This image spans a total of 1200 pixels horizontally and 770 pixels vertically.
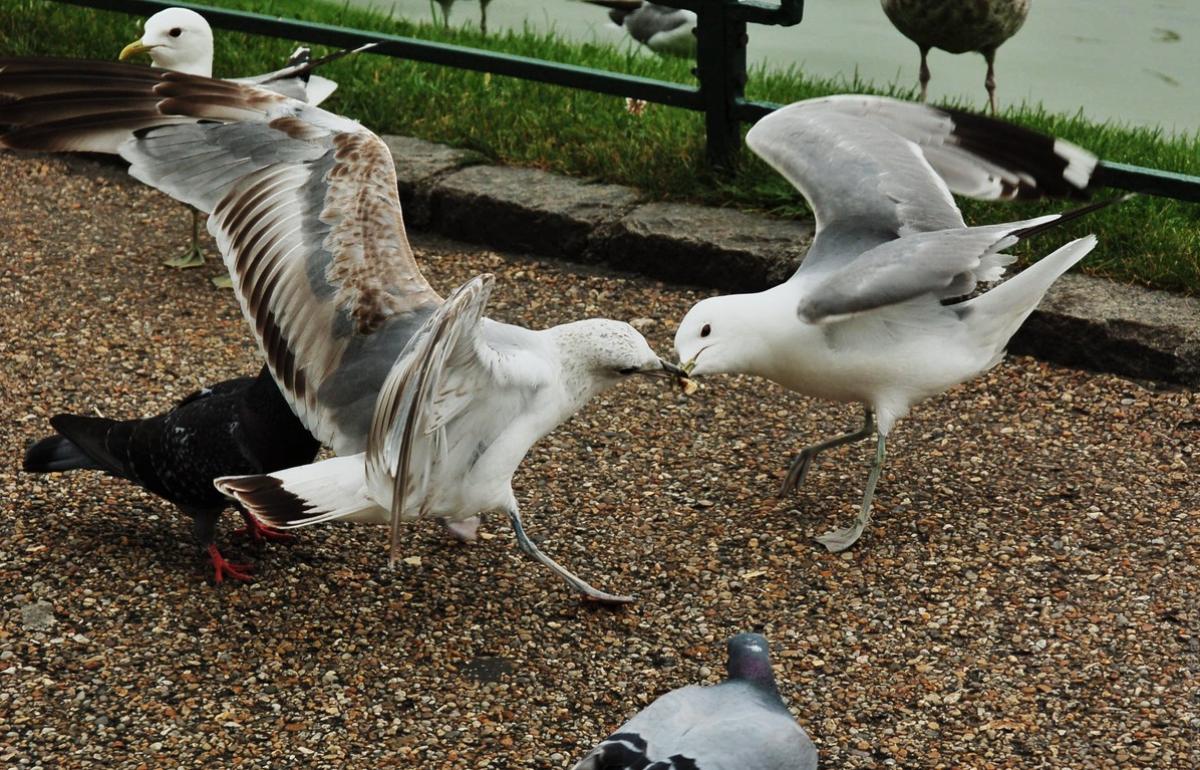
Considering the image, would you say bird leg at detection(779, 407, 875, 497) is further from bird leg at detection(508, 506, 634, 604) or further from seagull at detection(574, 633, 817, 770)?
seagull at detection(574, 633, 817, 770)

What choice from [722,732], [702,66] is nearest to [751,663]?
[722,732]

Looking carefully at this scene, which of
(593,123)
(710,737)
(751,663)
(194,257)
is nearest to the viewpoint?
(710,737)

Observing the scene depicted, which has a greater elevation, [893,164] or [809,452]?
[893,164]

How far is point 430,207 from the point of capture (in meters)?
5.52

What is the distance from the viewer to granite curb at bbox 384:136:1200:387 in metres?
4.53

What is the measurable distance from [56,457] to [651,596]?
1.45 m

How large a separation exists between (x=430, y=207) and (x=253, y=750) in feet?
9.27

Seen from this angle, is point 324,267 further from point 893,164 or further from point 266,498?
point 893,164

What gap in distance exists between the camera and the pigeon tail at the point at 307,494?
3.15m

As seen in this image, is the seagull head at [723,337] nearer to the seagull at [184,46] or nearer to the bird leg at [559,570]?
the bird leg at [559,570]

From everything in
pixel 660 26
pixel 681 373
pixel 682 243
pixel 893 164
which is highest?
pixel 893 164

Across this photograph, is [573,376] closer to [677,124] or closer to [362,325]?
[362,325]

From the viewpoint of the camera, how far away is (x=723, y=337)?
376cm

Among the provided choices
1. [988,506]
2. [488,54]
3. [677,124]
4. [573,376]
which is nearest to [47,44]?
[488,54]
